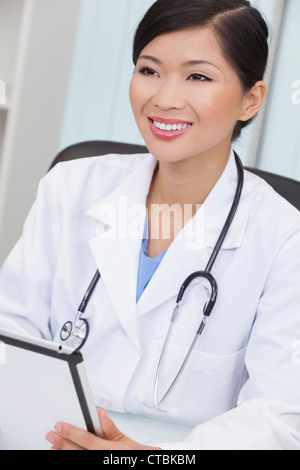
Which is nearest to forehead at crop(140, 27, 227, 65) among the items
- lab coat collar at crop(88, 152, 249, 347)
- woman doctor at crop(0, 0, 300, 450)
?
woman doctor at crop(0, 0, 300, 450)

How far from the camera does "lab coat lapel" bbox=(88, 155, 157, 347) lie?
107 centimetres

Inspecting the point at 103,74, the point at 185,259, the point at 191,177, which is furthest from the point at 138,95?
the point at 103,74

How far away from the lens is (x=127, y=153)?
1349 mm

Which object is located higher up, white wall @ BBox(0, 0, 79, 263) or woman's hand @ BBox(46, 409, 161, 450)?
white wall @ BBox(0, 0, 79, 263)

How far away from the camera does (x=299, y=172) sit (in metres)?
1.87

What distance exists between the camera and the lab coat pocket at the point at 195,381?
1033 millimetres

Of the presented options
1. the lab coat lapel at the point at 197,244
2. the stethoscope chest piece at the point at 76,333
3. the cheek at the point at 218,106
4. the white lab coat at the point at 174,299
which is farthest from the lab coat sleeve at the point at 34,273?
the cheek at the point at 218,106

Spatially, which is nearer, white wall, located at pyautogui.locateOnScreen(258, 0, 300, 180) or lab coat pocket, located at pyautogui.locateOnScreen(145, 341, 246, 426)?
lab coat pocket, located at pyautogui.locateOnScreen(145, 341, 246, 426)

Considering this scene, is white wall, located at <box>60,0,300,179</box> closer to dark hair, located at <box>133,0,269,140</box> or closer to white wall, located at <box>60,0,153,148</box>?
white wall, located at <box>60,0,153,148</box>

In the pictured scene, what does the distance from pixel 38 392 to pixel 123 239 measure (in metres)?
0.47

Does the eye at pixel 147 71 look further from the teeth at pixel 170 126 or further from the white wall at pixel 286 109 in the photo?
the white wall at pixel 286 109

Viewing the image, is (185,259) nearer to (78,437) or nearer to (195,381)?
(195,381)

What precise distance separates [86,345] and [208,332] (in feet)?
0.70

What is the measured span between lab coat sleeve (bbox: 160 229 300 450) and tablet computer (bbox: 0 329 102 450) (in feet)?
0.53
